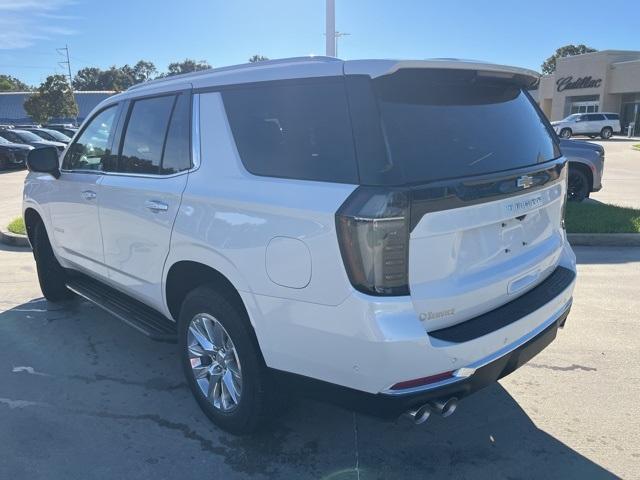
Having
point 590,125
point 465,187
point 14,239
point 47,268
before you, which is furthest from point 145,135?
point 590,125

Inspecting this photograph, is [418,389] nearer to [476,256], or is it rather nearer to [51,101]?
[476,256]

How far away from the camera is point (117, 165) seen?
393 centimetres

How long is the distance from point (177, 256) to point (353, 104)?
4.64 ft

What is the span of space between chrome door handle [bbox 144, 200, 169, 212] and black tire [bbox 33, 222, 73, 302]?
2.25m

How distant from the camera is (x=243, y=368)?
9.23ft

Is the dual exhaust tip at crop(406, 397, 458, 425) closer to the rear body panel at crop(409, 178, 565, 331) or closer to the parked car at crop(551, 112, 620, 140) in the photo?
the rear body panel at crop(409, 178, 565, 331)

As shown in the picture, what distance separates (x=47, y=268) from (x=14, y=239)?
3.50 metres

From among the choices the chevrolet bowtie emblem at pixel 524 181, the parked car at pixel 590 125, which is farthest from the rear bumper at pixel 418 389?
the parked car at pixel 590 125

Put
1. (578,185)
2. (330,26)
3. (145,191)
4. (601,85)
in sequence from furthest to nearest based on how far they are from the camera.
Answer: (601,85)
(330,26)
(578,185)
(145,191)

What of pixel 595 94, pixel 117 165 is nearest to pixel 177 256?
pixel 117 165

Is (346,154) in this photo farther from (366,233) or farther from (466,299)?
(466,299)

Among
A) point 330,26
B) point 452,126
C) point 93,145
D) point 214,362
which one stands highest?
point 330,26

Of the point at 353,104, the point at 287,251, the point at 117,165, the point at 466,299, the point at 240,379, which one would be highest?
the point at 353,104

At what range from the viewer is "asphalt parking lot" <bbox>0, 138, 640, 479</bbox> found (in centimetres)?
287
